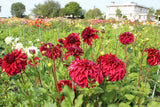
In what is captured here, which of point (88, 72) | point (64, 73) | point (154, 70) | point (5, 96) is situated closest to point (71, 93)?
point (88, 72)

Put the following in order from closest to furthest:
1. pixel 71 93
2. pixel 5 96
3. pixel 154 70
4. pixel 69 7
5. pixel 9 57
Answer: pixel 71 93, pixel 9 57, pixel 5 96, pixel 154 70, pixel 69 7

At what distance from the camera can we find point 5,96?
1.77 meters

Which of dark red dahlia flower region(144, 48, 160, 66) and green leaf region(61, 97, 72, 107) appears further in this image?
dark red dahlia flower region(144, 48, 160, 66)

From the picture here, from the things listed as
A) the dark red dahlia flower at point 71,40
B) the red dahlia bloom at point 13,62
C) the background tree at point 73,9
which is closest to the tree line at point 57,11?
the background tree at point 73,9

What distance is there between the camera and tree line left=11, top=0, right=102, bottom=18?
30.7m

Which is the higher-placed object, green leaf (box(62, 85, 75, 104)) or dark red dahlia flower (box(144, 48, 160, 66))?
dark red dahlia flower (box(144, 48, 160, 66))

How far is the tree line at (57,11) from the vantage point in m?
30.7

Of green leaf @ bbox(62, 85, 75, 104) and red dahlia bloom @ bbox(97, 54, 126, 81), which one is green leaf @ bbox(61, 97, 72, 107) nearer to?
green leaf @ bbox(62, 85, 75, 104)

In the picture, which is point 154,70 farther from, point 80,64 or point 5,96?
point 5,96

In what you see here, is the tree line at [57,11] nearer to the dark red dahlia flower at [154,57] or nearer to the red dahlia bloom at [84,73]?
the dark red dahlia flower at [154,57]

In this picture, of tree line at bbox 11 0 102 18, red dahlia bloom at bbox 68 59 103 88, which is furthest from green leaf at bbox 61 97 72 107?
tree line at bbox 11 0 102 18

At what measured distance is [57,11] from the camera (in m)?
39.9

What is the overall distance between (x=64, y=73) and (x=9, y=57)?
528 mm

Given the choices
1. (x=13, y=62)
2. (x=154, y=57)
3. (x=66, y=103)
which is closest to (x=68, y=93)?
(x=66, y=103)
